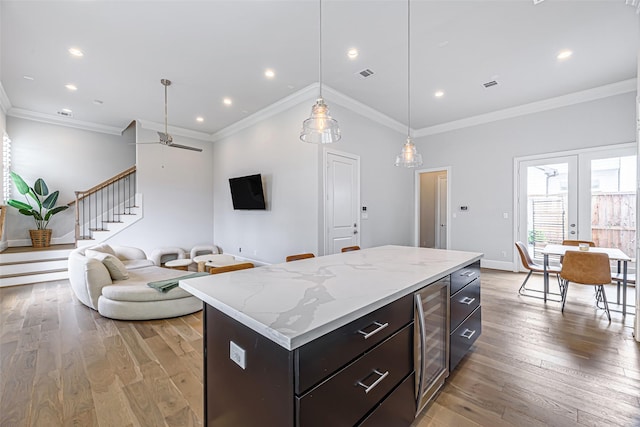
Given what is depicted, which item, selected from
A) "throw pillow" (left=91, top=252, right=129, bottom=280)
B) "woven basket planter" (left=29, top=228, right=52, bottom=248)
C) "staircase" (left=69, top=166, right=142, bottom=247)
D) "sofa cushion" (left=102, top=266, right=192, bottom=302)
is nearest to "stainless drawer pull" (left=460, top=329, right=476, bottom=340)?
"sofa cushion" (left=102, top=266, right=192, bottom=302)

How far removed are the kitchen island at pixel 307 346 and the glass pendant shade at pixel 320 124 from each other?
1.32 m

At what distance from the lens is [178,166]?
6.61m

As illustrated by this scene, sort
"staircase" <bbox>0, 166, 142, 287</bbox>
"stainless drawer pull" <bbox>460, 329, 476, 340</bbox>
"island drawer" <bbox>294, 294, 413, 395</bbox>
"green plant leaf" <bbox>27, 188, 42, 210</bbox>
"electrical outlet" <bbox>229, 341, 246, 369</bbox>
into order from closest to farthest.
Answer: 1. "island drawer" <bbox>294, 294, 413, 395</bbox>
2. "electrical outlet" <bbox>229, 341, 246, 369</bbox>
3. "stainless drawer pull" <bbox>460, 329, 476, 340</bbox>
4. "staircase" <bbox>0, 166, 142, 287</bbox>
5. "green plant leaf" <bbox>27, 188, 42, 210</bbox>

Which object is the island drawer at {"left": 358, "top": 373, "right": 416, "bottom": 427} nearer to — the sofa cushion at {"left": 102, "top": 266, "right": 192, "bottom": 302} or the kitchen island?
the kitchen island

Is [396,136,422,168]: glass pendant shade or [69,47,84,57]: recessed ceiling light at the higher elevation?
[69,47,84,57]: recessed ceiling light

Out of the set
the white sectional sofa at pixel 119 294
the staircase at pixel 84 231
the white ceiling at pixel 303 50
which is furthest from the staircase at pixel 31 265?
the white ceiling at pixel 303 50

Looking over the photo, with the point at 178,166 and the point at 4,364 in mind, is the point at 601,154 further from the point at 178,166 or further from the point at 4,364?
the point at 178,166

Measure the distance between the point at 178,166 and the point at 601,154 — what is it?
8.58 m

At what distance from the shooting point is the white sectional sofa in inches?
124

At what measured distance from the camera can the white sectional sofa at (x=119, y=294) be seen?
3143 mm

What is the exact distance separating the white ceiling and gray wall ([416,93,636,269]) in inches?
19.8

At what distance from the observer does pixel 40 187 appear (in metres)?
5.69

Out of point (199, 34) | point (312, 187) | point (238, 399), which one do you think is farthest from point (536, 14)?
point (238, 399)

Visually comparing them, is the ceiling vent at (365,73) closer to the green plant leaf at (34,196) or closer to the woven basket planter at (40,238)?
the green plant leaf at (34,196)
